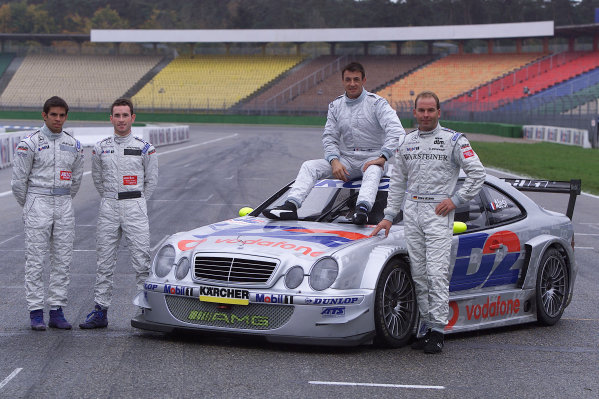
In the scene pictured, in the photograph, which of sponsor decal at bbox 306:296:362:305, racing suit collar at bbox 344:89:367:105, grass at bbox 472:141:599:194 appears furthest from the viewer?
grass at bbox 472:141:599:194

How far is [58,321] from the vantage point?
711cm

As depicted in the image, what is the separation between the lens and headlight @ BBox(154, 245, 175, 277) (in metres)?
6.78

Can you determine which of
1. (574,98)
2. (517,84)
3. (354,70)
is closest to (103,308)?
(354,70)

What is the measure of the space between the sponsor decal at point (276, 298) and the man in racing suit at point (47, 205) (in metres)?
1.68

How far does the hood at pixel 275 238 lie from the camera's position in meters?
6.54

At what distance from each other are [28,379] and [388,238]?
2.68 m

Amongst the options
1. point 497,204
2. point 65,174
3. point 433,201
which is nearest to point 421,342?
point 433,201

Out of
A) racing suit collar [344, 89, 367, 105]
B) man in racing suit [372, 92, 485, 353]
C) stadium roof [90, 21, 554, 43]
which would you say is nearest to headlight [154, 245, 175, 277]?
man in racing suit [372, 92, 485, 353]

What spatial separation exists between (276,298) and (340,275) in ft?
1.45

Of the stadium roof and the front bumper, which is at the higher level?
the stadium roof

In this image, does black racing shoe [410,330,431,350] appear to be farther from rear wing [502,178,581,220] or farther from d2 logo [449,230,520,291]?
rear wing [502,178,581,220]

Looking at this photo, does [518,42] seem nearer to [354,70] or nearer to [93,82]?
[93,82]

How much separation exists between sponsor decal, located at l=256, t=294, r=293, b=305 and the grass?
17.6 metres

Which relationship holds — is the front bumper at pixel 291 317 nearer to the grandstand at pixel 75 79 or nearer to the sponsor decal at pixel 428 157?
the sponsor decal at pixel 428 157
